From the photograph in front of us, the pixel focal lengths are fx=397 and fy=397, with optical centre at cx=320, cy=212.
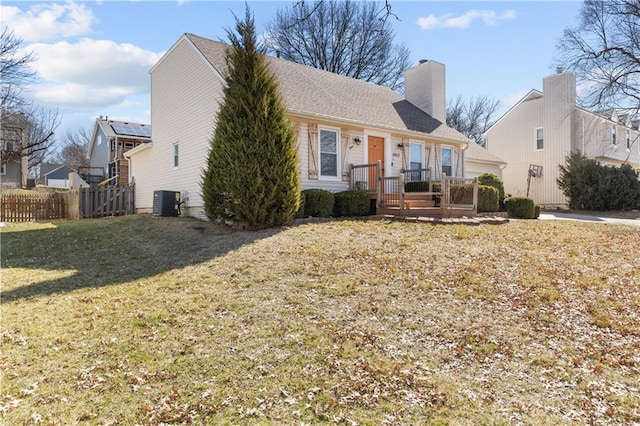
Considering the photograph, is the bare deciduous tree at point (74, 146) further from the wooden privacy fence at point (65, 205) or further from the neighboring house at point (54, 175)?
the wooden privacy fence at point (65, 205)

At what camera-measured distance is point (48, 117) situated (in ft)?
96.8

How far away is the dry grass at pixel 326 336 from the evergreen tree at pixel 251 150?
1847 millimetres

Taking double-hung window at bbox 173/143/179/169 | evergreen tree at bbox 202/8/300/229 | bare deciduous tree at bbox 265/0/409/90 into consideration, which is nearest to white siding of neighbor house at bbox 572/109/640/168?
bare deciduous tree at bbox 265/0/409/90

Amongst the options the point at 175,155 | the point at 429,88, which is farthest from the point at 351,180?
the point at 429,88

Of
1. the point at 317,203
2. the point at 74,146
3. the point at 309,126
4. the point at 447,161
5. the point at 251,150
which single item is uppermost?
the point at 74,146

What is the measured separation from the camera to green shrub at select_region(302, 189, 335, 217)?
1145 centimetres

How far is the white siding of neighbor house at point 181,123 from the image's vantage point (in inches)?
504

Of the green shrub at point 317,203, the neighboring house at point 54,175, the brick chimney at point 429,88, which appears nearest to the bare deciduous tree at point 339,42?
the brick chimney at point 429,88

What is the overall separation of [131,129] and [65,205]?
49.5 ft

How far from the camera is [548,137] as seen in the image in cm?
2398

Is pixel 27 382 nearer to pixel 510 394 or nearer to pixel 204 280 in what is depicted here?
pixel 204 280

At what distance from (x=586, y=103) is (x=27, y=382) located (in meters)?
24.8

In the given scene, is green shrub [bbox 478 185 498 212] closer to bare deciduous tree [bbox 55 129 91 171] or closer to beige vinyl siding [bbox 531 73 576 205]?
beige vinyl siding [bbox 531 73 576 205]

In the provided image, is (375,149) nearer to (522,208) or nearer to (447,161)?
(447,161)
